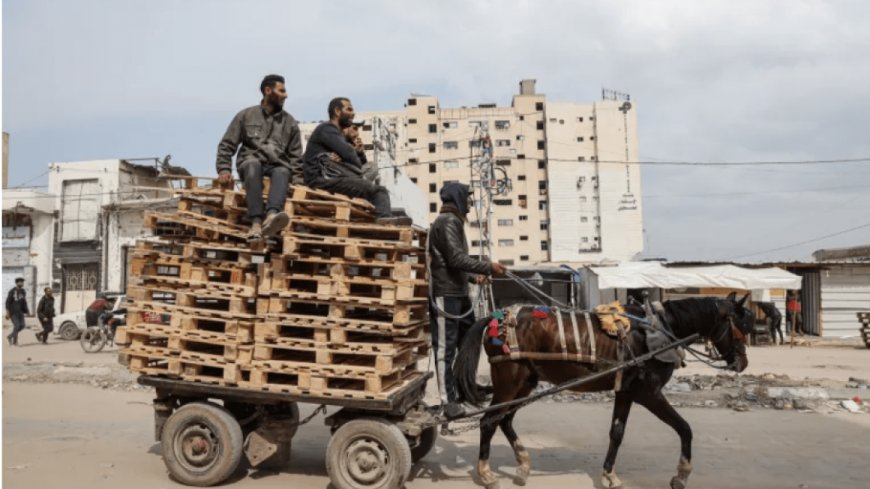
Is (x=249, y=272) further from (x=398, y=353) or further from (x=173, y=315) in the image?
(x=398, y=353)

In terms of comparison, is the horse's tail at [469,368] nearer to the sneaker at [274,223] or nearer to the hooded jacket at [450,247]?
the hooded jacket at [450,247]

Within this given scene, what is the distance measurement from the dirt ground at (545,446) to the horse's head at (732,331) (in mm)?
1194

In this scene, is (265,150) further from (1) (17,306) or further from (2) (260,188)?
(1) (17,306)

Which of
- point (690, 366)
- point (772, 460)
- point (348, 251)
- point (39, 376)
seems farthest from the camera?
point (690, 366)

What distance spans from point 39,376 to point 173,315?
29.0 feet

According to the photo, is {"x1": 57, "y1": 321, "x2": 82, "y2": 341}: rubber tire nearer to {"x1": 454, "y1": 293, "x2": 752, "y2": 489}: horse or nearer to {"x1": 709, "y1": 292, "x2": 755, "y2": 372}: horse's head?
{"x1": 454, "y1": 293, "x2": 752, "y2": 489}: horse

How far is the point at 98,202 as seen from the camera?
1240 inches

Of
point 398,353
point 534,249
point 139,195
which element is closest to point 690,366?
point 398,353

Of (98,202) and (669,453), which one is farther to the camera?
(98,202)

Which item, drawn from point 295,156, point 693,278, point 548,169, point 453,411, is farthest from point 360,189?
point 548,169

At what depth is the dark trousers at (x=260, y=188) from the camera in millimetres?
5383

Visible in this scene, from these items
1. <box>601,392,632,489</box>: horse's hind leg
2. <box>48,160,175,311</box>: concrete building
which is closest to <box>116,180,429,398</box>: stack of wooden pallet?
<box>601,392,632,489</box>: horse's hind leg

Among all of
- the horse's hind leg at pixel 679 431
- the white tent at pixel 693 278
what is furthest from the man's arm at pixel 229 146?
the white tent at pixel 693 278

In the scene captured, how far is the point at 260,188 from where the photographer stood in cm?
546
